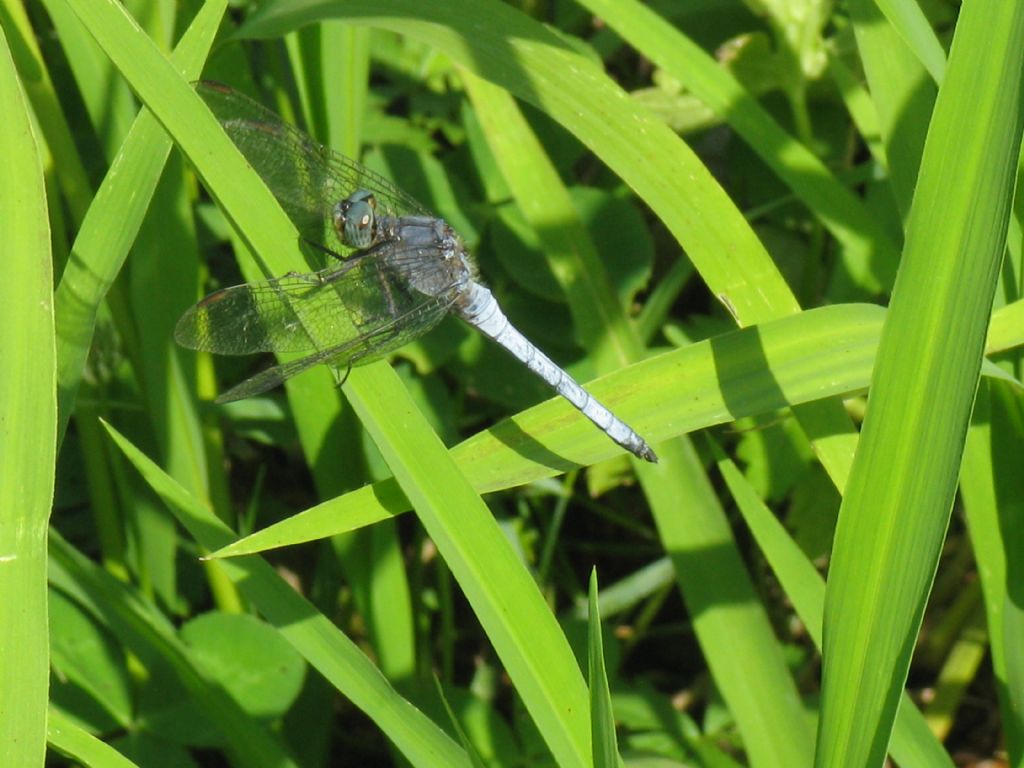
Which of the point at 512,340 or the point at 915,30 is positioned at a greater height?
the point at 915,30

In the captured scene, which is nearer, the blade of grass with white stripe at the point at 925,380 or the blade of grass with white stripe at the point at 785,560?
the blade of grass with white stripe at the point at 925,380

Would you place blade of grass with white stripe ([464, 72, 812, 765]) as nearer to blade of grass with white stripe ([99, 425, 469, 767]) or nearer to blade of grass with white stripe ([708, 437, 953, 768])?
blade of grass with white stripe ([708, 437, 953, 768])

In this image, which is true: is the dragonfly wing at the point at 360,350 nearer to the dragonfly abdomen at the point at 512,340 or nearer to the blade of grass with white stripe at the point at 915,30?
the dragonfly abdomen at the point at 512,340

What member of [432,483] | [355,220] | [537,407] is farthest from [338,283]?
[432,483]

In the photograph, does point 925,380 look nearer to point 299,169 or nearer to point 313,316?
point 313,316

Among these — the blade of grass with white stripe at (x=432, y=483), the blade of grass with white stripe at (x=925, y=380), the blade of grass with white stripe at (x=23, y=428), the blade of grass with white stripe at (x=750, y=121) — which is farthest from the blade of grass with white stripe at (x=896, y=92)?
the blade of grass with white stripe at (x=23, y=428)

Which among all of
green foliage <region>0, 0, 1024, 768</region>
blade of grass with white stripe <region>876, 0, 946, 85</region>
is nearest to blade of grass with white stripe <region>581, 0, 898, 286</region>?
green foliage <region>0, 0, 1024, 768</region>

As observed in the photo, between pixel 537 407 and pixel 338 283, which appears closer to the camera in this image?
pixel 537 407

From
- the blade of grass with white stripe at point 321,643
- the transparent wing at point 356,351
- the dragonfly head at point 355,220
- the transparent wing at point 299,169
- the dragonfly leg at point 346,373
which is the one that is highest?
the transparent wing at point 299,169
